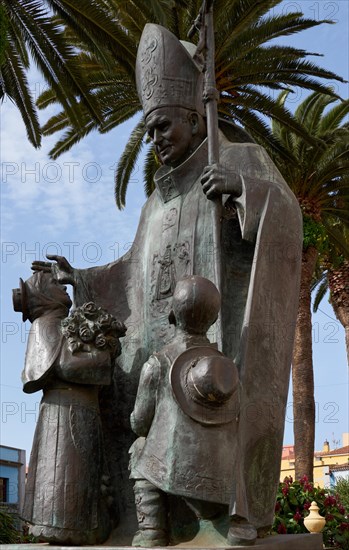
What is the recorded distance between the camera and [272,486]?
3980 mm

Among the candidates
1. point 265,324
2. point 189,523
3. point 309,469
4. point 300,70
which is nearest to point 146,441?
point 189,523

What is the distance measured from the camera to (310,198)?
17.6m

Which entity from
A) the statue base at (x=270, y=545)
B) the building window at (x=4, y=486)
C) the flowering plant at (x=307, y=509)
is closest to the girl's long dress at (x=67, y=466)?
the statue base at (x=270, y=545)

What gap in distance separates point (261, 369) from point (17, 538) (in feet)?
28.2

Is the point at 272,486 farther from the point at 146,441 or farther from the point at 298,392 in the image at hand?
the point at 298,392

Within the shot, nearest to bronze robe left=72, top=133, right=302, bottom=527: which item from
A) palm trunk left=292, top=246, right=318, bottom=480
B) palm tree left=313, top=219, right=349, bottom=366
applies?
palm trunk left=292, top=246, right=318, bottom=480

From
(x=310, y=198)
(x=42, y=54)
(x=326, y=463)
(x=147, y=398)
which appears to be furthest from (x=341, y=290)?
(x=147, y=398)

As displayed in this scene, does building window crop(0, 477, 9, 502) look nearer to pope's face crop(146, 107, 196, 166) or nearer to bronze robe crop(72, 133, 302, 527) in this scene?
bronze robe crop(72, 133, 302, 527)

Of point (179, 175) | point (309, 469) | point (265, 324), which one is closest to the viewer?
point (265, 324)

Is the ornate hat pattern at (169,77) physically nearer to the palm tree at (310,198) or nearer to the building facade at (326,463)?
the palm tree at (310,198)

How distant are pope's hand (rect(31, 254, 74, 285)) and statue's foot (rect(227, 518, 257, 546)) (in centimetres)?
185

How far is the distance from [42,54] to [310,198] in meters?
7.79

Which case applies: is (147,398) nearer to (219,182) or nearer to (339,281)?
(219,182)

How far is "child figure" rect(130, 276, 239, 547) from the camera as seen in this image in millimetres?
3582
